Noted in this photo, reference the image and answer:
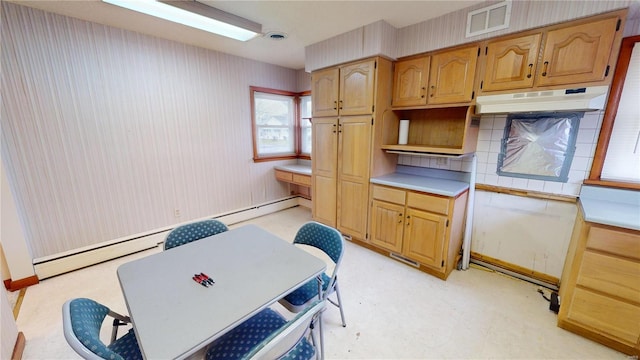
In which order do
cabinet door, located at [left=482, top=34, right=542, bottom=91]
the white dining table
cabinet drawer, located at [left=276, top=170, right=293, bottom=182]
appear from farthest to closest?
cabinet drawer, located at [left=276, top=170, right=293, bottom=182], cabinet door, located at [left=482, top=34, right=542, bottom=91], the white dining table

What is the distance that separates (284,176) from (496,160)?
283 centimetres

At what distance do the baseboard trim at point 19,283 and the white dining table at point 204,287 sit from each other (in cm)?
189

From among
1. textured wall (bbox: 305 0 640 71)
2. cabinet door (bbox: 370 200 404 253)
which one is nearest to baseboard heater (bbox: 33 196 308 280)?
cabinet door (bbox: 370 200 404 253)

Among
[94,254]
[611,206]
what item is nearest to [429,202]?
[611,206]

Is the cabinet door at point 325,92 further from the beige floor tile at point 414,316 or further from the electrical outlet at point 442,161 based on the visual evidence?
the beige floor tile at point 414,316

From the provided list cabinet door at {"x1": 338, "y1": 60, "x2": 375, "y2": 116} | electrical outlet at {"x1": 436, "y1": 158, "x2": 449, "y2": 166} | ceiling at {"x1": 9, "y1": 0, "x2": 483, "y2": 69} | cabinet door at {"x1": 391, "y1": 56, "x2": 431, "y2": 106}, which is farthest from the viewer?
electrical outlet at {"x1": 436, "y1": 158, "x2": 449, "y2": 166}

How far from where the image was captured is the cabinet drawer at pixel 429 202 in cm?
221

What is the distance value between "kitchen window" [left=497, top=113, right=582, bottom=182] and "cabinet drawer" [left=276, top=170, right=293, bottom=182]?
272 cm

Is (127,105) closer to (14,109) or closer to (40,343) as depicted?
(14,109)

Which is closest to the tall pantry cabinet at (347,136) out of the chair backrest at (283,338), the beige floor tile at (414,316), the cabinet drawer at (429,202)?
the cabinet drawer at (429,202)

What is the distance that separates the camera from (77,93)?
2.30m

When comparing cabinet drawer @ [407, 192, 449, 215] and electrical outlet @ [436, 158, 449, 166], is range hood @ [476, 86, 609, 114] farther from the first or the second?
cabinet drawer @ [407, 192, 449, 215]

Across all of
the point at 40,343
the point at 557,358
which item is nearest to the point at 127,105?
the point at 40,343

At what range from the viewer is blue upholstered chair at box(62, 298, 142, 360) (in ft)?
2.63
